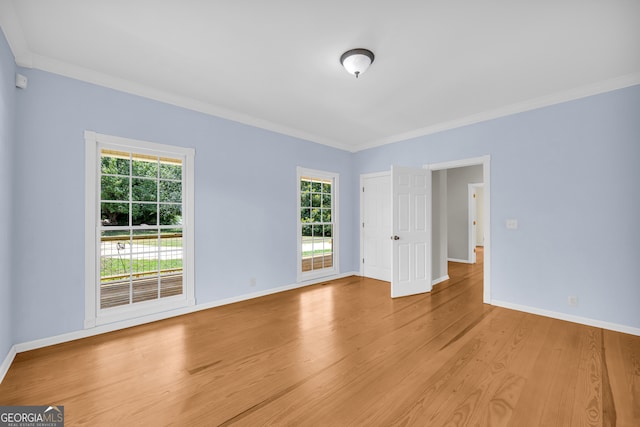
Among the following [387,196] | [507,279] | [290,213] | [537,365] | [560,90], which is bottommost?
[537,365]

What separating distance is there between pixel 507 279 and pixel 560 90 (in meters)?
2.45

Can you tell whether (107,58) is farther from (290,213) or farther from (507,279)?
(507,279)

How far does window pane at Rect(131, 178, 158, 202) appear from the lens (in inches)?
127

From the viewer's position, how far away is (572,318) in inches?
128

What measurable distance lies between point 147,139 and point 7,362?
7.84 ft

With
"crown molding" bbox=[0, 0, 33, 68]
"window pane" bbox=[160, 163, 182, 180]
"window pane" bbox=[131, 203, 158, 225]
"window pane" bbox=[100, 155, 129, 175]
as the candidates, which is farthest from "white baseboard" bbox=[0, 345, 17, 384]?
"crown molding" bbox=[0, 0, 33, 68]

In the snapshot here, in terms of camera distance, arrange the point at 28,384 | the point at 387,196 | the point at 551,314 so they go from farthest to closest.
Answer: the point at 387,196, the point at 551,314, the point at 28,384

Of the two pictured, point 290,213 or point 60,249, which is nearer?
point 60,249

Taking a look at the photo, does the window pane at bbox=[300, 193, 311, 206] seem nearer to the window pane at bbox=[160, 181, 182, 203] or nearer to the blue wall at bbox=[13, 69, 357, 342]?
the blue wall at bbox=[13, 69, 357, 342]

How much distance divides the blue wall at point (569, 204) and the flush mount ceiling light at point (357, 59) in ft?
8.02

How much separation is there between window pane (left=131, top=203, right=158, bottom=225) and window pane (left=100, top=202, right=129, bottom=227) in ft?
0.22

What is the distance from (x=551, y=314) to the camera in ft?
11.1

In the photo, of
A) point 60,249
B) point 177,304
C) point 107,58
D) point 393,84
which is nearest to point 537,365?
point 393,84

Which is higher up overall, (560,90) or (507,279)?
(560,90)
